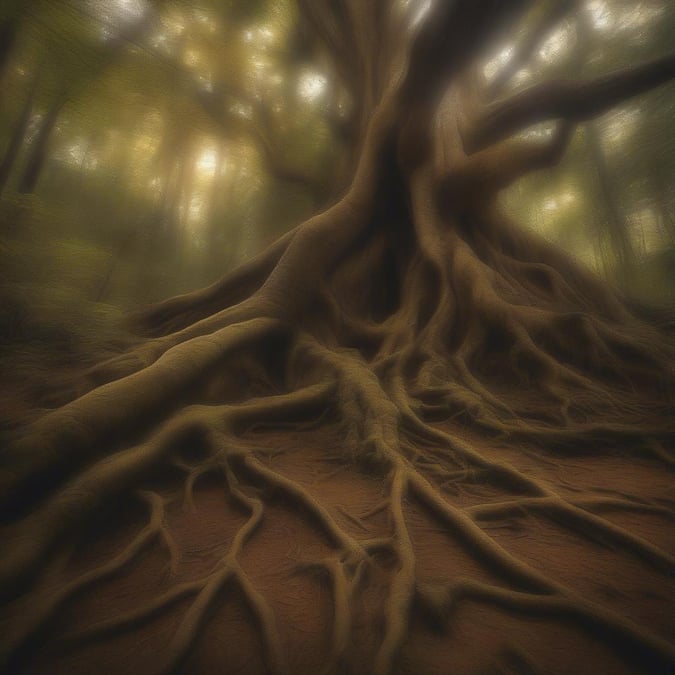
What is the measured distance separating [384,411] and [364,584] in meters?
1.23

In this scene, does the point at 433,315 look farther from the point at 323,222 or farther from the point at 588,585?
the point at 588,585

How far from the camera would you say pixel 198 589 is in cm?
125

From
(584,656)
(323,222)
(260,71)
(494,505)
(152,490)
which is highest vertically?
(260,71)

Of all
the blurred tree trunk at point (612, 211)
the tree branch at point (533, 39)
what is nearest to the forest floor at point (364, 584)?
the tree branch at point (533, 39)

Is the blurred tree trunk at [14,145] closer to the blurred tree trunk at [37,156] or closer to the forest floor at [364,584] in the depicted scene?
the blurred tree trunk at [37,156]

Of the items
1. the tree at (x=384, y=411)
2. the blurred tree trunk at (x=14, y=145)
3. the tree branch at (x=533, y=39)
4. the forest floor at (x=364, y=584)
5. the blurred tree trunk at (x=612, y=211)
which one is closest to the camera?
the forest floor at (x=364, y=584)

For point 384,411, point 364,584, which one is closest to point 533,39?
point 384,411

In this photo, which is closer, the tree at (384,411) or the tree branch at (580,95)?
the tree at (384,411)

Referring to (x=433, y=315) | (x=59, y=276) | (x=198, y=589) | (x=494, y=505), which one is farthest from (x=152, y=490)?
(x=59, y=276)

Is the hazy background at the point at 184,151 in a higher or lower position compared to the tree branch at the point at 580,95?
higher

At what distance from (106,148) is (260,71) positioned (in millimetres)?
4450

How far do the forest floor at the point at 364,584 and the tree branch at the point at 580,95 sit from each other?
3767mm

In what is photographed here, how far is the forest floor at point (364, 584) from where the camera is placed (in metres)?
1.02

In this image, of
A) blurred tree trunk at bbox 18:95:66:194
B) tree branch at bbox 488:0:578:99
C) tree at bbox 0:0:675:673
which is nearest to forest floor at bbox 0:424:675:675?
tree at bbox 0:0:675:673
